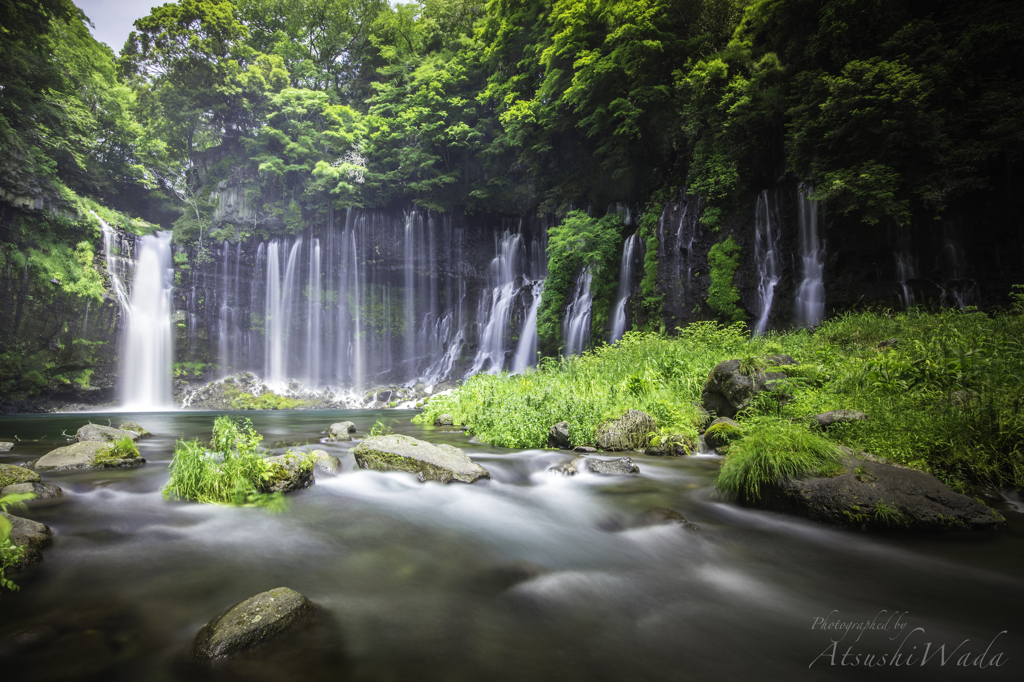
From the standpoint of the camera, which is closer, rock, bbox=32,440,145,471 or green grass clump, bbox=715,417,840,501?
green grass clump, bbox=715,417,840,501

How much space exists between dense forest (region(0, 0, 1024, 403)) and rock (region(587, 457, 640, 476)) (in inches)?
377

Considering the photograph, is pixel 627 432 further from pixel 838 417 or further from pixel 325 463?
pixel 325 463

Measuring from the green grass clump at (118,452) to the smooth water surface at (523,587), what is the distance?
1.91 m

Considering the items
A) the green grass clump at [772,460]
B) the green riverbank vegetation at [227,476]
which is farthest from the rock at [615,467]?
the green riverbank vegetation at [227,476]

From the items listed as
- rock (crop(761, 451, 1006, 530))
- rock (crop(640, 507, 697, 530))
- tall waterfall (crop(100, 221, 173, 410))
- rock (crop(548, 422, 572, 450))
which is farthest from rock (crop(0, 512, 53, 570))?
tall waterfall (crop(100, 221, 173, 410))

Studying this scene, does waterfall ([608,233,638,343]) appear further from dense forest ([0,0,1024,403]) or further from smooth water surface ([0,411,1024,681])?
smooth water surface ([0,411,1024,681])

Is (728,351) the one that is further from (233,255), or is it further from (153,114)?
(153,114)

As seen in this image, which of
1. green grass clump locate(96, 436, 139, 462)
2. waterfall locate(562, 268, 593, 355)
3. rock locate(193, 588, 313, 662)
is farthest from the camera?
waterfall locate(562, 268, 593, 355)

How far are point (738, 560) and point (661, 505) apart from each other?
3.80 ft

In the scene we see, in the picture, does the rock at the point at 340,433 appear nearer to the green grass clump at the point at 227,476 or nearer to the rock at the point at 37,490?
the green grass clump at the point at 227,476

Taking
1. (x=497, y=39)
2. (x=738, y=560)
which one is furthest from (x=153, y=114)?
(x=738, y=560)

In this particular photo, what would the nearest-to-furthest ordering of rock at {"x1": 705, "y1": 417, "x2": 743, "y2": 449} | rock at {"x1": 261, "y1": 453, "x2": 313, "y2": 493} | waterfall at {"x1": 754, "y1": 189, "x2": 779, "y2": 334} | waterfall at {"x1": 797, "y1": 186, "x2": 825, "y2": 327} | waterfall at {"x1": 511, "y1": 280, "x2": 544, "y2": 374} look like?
1. rock at {"x1": 261, "y1": 453, "x2": 313, "y2": 493}
2. rock at {"x1": 705, "y1": 417, "x2": 743, "y2": 449}
3. waterfall at {"x1": 797, "y1": 186, "x2": 825, "y2": 327}
4. waterfall at {"x1": 754, "y1": 189, "x2": 779, "y2": 334}
5. waterfall at {"x1": 511, "y1": 280, "x2": 544, "y2": 374}

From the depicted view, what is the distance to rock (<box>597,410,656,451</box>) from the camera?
285 inches

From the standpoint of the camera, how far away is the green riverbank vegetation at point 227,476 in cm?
462
